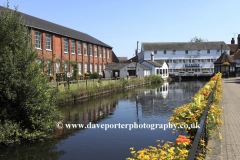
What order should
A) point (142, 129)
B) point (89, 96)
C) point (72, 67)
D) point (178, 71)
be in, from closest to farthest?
point (142, 129), point (89, 96), point (72, 67), point (178, 71)

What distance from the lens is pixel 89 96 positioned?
71.1 ft

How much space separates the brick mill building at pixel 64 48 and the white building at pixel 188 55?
933 inches

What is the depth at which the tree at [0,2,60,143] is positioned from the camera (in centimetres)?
810

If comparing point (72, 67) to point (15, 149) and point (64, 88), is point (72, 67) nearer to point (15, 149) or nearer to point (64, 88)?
point (64, 88)

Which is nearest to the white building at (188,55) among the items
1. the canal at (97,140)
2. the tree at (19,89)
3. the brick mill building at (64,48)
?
the brick mill building at (64,48)

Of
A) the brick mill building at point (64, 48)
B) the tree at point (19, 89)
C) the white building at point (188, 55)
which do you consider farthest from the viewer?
the white building at point (188, 55)

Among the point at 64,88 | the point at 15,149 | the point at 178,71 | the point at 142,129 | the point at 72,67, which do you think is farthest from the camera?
the point at 178,71

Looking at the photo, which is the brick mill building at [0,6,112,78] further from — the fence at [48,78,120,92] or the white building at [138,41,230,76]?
the white building at [138,41,230,76]

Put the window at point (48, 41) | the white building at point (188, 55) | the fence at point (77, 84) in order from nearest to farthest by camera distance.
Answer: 1. the fence at point (77, 84)
2. the window at point (48, 41)
3. the white building at point (188, 55)

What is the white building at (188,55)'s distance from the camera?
219 ft

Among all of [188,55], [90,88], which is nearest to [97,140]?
[90,88]

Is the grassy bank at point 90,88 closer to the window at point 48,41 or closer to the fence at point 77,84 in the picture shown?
the fence at point 77,84

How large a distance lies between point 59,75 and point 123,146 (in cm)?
2461

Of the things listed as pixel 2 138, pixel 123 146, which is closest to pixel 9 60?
pixel 2 138
